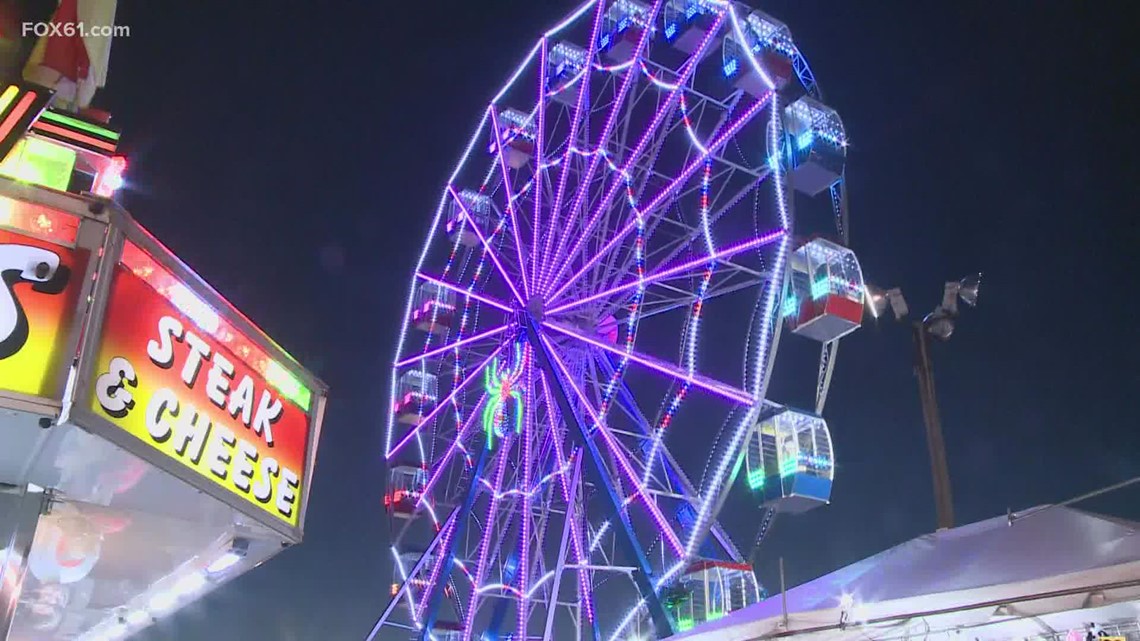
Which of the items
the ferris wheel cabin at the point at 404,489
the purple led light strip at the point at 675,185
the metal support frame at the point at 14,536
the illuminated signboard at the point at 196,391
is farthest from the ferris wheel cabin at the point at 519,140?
the metal support frame at the point at 14,536

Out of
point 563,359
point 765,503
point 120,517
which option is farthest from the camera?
point 563,359

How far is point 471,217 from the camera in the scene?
1848 centimetres

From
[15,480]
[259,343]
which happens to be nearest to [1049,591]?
[259,343]

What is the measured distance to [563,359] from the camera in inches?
562

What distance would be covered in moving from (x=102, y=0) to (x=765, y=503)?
9069 mm

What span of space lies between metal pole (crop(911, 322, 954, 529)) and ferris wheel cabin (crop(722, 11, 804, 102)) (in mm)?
4931

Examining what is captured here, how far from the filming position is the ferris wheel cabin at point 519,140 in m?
17.9

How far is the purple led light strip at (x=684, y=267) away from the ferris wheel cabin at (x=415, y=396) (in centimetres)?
451

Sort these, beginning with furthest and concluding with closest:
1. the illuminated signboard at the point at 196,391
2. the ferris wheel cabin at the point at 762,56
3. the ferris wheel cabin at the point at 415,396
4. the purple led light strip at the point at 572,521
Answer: the ferris wheel cabin at the point at 415,396 < the purple led light strip at the point at 572,521 < the ferris wheel cabin at the point at 762,56 < the illuminated signboard at the point at 196,391

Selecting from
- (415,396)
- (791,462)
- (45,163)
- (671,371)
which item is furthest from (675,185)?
Answer: (45,163)

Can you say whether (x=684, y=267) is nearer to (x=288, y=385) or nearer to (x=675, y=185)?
(x=675, y=185)

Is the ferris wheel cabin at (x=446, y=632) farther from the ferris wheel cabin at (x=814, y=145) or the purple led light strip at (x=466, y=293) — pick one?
the ferris wheel cabin at (x=814, y=145)

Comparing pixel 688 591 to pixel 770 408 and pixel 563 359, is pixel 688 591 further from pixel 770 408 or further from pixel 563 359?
pixel 563 359

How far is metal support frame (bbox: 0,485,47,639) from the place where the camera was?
370cm
